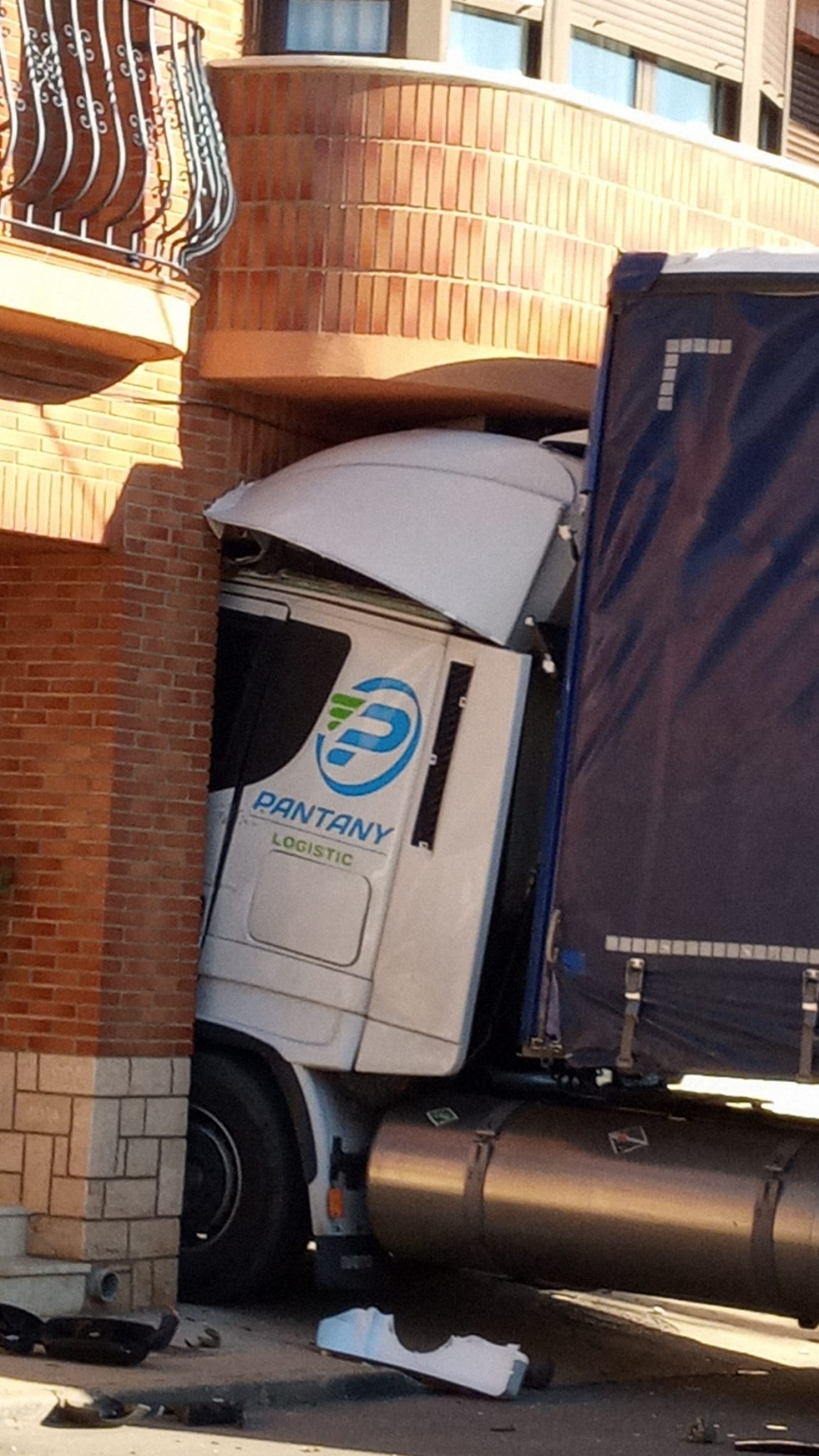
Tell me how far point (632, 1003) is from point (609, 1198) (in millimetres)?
936

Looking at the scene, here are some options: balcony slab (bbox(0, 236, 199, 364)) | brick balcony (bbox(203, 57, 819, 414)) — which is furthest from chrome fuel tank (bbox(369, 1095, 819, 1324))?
balcony slab (bbox(0, 236, 199, 364))

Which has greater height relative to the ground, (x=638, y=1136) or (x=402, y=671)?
(x=402, y=671)

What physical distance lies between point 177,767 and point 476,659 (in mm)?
1335

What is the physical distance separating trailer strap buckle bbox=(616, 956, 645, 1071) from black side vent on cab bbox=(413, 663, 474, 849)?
1492 millimetres

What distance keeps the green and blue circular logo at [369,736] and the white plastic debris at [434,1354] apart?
7.05 ft

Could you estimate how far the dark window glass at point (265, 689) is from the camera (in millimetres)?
10797

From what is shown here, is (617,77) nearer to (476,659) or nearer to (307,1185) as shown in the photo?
(476,659)

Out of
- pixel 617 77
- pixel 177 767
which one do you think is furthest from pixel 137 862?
pixel 617 77

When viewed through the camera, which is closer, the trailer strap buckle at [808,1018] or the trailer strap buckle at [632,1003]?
the trailer strap buckle at [808,1018]

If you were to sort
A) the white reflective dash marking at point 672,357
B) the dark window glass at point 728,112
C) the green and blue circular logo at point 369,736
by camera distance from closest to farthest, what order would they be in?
the white reflective dash marking at point 672,357 → the green and blue circular logo at point 369,736 → the dark window glass at point 728,112

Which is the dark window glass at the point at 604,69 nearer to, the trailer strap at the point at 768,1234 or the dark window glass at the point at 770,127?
the dark window glass at the point at 770,127

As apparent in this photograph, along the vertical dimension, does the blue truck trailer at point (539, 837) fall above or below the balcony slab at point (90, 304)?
below

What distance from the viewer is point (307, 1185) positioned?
10531mm

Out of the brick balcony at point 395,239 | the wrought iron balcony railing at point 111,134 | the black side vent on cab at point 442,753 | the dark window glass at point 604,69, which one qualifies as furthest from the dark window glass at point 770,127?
the black side vent on cab at point 442,753
